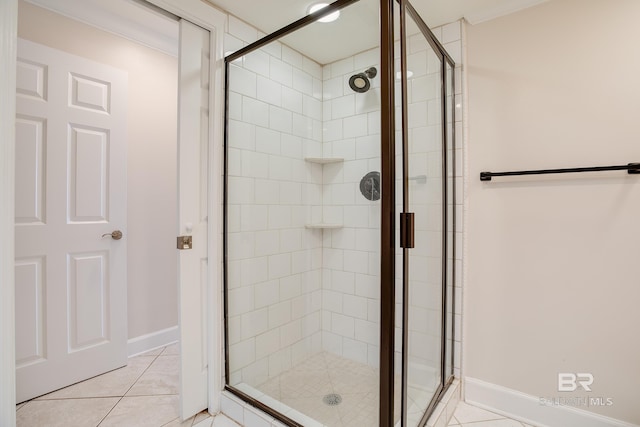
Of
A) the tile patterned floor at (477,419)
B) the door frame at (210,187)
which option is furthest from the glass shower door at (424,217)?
the door frame at (210,187)

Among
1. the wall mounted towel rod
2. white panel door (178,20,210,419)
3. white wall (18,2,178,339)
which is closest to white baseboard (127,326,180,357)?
white wall (18,2,178,339)

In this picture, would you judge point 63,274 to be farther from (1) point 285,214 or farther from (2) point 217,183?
(1) point 285,214

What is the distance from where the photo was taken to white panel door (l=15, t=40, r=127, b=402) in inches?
67.2

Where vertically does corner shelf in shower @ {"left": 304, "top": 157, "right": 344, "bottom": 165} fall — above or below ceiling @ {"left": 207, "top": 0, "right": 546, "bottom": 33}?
below

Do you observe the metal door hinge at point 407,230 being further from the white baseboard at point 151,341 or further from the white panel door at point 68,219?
the white panel door at point 68,219

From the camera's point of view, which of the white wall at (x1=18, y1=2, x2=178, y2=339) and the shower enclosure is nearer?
the shower enclosure

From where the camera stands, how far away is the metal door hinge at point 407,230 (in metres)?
1.14

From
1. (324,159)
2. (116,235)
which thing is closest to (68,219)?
(116,235)

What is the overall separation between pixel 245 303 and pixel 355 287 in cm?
75

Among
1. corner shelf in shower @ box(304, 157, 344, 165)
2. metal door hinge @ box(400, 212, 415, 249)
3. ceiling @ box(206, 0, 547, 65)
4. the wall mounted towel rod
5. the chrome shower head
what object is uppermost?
ceiling @ box(206, 0, 547, 65)

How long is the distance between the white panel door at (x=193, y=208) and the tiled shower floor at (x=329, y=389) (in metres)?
0.36

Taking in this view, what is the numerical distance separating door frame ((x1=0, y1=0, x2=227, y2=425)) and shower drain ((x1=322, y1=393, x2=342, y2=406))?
Answer: 0.58 meters

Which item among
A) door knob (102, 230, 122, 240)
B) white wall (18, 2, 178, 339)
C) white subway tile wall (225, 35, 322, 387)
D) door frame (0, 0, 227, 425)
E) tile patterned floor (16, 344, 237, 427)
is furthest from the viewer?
white wall (18, 2, 178, 339)

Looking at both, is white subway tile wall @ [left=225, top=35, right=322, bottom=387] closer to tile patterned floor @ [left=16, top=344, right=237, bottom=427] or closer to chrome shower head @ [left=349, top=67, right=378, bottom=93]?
chrome shower head @ [left=349, top=67, right=378, bottom=93]
